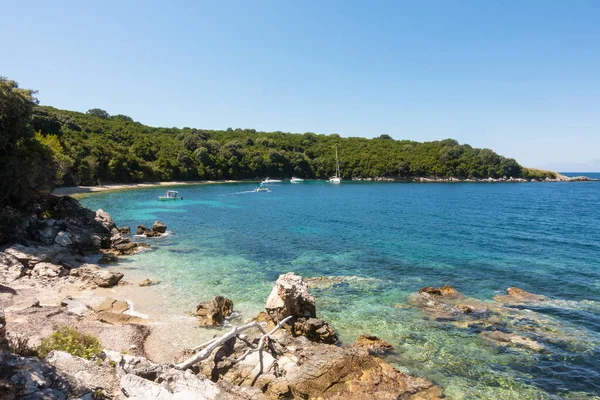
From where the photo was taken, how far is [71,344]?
948 cm

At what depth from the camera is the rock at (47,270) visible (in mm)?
20184

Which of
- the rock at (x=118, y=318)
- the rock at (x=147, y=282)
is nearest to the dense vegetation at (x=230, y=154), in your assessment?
the rock at (x=147, y=282)

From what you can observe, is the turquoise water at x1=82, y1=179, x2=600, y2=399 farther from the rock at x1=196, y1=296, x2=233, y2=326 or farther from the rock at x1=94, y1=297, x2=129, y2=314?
the rock at x1=94, y1=297, x2=129, y2=314

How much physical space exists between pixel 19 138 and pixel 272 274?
912 inches

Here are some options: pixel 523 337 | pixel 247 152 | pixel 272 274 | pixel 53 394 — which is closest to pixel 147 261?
pixel 272 274

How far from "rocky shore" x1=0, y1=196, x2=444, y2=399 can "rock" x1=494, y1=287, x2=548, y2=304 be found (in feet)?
31.5

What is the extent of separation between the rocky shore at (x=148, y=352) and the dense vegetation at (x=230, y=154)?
2708 inches

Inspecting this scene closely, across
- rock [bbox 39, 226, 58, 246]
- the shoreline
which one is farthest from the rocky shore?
the shoreline

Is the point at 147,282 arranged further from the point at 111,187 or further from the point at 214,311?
the point at 111,187

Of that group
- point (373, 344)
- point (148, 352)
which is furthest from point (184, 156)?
point (373, 344)

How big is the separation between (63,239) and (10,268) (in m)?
6.32

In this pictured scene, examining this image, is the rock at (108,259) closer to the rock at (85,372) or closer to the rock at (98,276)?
the rock at (98,276)

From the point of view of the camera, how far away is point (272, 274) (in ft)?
79.3

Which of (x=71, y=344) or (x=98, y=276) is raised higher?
(x=71, y=344)
